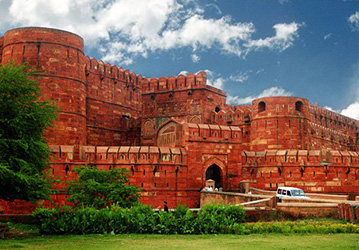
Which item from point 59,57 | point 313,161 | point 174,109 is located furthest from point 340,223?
point 174,109

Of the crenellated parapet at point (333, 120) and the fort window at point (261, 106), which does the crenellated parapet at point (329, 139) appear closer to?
the crenellated parapet at point (333, 120)

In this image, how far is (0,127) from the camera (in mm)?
12758

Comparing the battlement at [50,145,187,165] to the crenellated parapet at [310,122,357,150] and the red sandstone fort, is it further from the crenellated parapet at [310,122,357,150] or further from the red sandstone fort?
the crenellated parapet at [310,122,357,150]

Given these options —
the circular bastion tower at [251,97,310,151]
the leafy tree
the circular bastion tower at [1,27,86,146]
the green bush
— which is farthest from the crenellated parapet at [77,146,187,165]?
the green bush

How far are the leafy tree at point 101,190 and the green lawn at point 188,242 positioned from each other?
5803 mm

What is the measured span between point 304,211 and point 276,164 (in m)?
11.3

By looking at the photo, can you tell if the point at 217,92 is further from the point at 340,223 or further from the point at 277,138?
the point at 340,223

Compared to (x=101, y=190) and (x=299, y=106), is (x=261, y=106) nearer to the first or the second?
(x=299, y=106)

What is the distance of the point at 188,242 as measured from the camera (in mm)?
10109

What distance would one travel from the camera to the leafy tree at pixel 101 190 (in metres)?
17.0

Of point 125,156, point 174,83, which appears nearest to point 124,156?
point 125,156

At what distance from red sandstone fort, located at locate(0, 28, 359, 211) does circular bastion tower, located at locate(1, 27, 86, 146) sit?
0.06 metres

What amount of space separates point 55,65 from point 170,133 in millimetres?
8138

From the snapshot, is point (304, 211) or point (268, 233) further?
point (304, 211)
